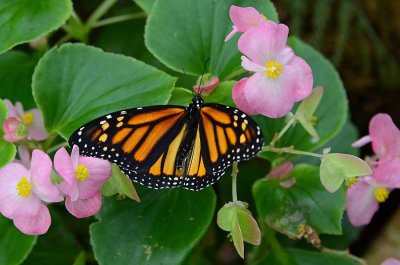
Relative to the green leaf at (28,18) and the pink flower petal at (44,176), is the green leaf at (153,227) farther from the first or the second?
the green leaf at (28,18)

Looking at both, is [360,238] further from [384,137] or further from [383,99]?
[384,137]

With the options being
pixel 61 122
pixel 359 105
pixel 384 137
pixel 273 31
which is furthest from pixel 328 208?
pixel 359 105

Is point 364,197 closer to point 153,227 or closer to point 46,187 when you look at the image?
point 153,227

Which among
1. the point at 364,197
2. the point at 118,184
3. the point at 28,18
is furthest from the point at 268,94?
the point at 28,18

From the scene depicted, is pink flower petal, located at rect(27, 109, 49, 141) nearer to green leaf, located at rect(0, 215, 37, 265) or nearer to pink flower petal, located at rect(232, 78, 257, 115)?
green leaf, located at rect(0, 215, 37, 265)

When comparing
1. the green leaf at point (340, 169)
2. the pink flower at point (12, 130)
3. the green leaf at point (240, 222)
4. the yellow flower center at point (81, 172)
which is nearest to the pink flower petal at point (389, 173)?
the green leaf at point (340, 169)

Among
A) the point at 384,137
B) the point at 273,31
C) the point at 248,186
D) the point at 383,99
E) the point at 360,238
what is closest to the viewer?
the point at 273,31
